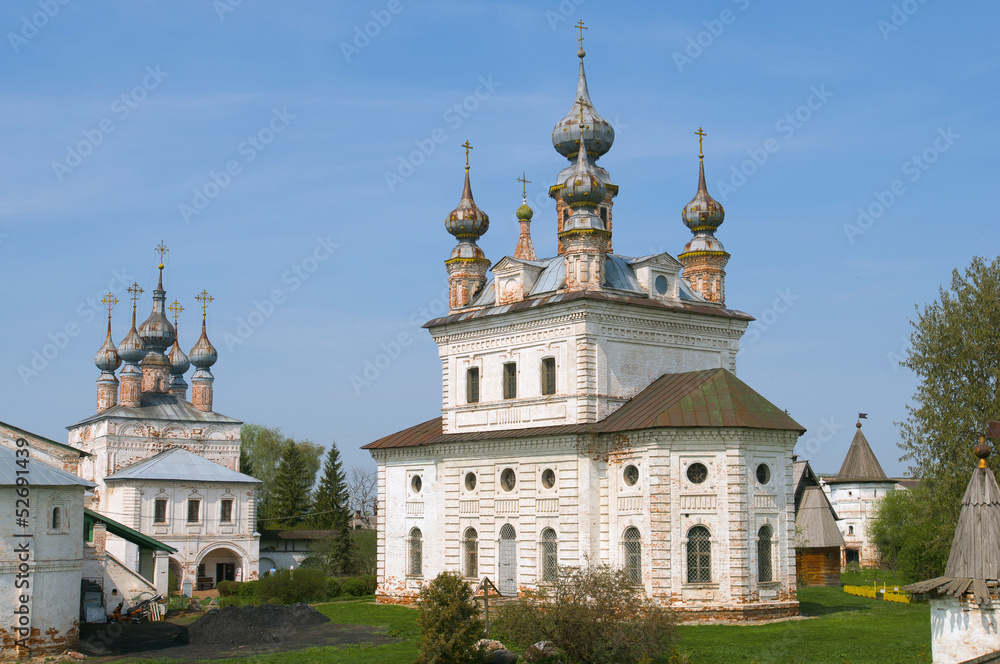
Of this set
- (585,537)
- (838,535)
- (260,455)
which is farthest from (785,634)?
(260,455)

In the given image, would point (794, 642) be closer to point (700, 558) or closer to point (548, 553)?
point (700, 558)

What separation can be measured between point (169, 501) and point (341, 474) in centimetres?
1251

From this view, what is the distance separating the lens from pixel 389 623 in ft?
89.4

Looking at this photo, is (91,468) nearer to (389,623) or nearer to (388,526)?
(388,526)

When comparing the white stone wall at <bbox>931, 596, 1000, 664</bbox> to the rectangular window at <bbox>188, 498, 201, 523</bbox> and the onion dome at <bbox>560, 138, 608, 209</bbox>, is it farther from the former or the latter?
the rectangular window at <bbox>188, 498, 201, 523</bbox>

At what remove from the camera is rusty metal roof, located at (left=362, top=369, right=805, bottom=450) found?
83.3 ft

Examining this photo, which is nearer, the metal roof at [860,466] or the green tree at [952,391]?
the green tree at [952,391]

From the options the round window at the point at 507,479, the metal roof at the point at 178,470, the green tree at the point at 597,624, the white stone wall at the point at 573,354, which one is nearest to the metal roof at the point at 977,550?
the green tree at the point at 597,624

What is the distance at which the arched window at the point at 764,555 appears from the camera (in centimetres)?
2550

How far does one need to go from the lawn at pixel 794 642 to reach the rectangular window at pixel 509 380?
20.8ft

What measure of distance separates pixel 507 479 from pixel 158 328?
30.4 m

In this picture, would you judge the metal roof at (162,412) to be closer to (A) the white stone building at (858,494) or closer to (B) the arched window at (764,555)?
(A) the white stone building at (858,494)

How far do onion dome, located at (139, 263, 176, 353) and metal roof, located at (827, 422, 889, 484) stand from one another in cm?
3318

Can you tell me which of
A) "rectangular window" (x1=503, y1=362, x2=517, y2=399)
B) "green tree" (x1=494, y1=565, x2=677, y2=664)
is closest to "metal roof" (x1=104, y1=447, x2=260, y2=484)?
"rectangular window" (x1=503, y1=362, x2=517, y2=399)
